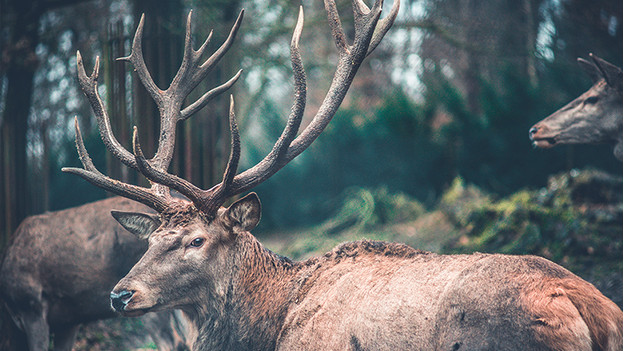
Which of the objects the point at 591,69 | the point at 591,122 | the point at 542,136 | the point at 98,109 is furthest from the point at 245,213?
the point at 591,69

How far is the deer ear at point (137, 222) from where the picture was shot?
4051mm

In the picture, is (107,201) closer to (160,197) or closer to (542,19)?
(160,197)

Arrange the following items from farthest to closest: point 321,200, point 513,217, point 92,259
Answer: point 321,200 → point 513,217 → point 92,259

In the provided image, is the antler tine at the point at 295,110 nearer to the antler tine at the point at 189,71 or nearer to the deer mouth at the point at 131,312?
the antler tine at the point at 189,71

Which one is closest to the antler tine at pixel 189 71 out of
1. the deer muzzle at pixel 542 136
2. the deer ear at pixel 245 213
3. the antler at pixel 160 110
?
the antler at pixel 160 110

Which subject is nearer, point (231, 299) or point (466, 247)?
point (231, 299)

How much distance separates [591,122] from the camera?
19.3ft

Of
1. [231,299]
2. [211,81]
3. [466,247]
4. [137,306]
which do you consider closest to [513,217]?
[466,247]

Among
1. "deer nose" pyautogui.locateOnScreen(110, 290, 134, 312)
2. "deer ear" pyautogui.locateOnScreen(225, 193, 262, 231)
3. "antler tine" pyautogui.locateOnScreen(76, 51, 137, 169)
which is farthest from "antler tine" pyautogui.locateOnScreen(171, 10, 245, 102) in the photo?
"deer nose" pyautogui.locateOnScreen(110, 290, 134, 312)

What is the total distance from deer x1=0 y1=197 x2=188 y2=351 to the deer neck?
121 centimetres

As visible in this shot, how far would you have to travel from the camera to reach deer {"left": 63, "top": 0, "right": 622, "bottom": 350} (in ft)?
8.58

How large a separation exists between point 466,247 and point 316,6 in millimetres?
8289

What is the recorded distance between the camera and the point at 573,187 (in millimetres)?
7379

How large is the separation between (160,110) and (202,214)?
1.30 meters
